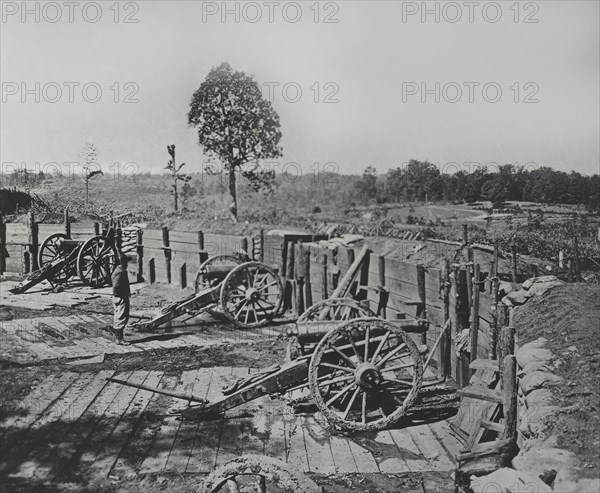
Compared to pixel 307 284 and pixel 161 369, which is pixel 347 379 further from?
pixel 307 284

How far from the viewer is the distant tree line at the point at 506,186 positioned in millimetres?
9234

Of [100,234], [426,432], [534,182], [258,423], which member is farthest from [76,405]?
[534,182]

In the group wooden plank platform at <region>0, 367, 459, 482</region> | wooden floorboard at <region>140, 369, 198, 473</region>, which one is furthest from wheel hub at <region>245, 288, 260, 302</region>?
wooden plank platform at <region>0, 367, 459, 482</region>

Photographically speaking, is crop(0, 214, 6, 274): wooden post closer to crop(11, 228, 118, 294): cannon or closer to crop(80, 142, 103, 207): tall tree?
crop(11, 228, 118, 294): cannon

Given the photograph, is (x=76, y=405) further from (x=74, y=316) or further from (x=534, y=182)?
(x=534, y=182)

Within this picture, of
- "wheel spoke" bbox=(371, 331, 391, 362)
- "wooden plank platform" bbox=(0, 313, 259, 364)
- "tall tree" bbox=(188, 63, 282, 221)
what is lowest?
"wooden plank platform" bbox=(0, 313, 259, 364)

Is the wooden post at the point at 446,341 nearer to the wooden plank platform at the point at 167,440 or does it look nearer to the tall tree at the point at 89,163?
the wooden plank platform at the point at 167,440

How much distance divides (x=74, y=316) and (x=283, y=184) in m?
33.8

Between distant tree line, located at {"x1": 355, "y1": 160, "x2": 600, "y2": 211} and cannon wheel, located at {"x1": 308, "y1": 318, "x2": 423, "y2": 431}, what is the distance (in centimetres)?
504

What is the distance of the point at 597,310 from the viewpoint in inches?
207

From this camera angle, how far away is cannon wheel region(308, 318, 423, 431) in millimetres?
5328

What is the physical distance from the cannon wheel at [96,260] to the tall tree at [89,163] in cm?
270

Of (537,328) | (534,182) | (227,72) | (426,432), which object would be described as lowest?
(426,432)

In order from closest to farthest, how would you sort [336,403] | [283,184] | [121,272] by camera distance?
[336,403]
[121,272]
[283,184]
